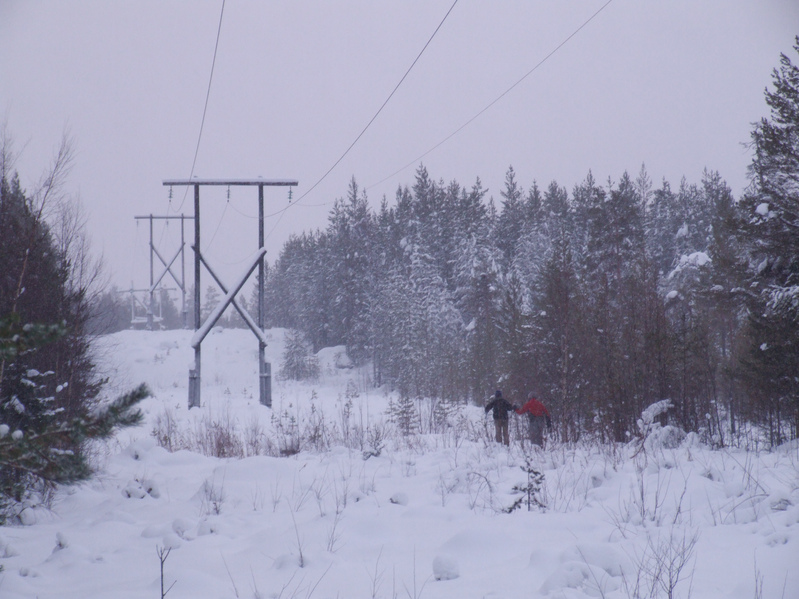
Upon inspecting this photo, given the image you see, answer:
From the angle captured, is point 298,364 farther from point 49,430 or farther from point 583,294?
point 49,430

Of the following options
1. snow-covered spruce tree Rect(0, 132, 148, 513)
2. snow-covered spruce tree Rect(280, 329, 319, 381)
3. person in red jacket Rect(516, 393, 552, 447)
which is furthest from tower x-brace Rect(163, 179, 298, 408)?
snow-covered spruce tree Rect(280, 329, 319, 381)

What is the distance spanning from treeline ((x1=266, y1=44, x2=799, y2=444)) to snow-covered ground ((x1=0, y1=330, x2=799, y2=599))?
525cm

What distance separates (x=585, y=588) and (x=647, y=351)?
37.0 ft

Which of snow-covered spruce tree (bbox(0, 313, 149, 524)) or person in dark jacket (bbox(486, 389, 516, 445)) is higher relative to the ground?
snow-covered spruce tree (bbox(0, 313, 149, 524))

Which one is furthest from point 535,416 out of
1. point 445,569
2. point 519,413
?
point 445,569

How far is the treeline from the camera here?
13578mm

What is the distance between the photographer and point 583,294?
21.4 metres

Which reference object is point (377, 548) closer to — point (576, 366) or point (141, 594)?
point (141, 594)

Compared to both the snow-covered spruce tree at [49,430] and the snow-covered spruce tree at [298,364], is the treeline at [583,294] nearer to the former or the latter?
the snow-covered spruce tree at [298,364]

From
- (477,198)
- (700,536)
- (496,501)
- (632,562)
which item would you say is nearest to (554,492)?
(496,501)

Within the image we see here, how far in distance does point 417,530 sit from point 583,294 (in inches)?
708

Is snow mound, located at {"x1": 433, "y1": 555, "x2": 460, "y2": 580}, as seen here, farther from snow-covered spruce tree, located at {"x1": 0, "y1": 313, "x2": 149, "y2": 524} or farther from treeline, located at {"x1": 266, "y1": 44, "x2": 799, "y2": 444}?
treeline, located at {"x1": 266, "y1": 44, "x2": 799, "y2": 444}

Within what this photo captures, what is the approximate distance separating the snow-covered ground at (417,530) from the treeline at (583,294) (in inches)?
207

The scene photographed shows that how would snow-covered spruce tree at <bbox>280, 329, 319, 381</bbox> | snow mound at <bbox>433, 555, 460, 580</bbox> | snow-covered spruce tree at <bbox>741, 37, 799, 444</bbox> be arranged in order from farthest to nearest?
snow-covered spruce tree at <bbox>280, 329, 319, 381</bbox> → snow-covered spruce tree at <bbox>741, 37, 799, 444</bbox> → snow mound at <bbox>433, 555, 460, 580</bbox>
